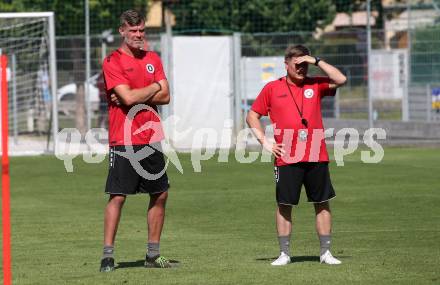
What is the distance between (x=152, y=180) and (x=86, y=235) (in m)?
3.01

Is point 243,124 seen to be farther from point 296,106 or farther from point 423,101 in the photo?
point 296,106

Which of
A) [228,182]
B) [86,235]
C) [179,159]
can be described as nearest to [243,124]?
[179,159]

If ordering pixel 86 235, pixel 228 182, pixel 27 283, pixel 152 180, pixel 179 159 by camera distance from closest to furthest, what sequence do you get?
1. pixel 27 283
2. pixel 152 180
3. pixel 86 235
4. pixel 228 182
5. pixel 179 159

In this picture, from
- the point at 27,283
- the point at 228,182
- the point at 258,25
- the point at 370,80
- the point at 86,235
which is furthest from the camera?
the point at 258,25

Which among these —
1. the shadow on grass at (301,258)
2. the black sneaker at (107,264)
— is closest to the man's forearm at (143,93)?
the black sneaker at (107,264)

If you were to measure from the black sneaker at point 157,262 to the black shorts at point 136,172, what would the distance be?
565 mm

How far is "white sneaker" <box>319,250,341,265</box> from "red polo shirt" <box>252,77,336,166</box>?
2.63ft

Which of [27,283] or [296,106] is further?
[296,106]

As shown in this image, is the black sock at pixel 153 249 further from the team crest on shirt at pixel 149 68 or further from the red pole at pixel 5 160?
the red pole at pixel 5 160

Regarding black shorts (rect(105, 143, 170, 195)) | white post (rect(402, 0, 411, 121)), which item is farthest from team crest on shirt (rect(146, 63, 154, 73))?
white post (rect(402, 0, 411, 121))

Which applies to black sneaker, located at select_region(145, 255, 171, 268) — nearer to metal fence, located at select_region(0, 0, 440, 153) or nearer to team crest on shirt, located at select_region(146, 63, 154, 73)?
team crest on shirt, located at select_region(146, 63, 154, 73)

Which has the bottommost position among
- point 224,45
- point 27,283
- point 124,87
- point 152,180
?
point 27,283

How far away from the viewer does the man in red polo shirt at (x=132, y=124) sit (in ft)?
33.5

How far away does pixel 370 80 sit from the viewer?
2672 cm
